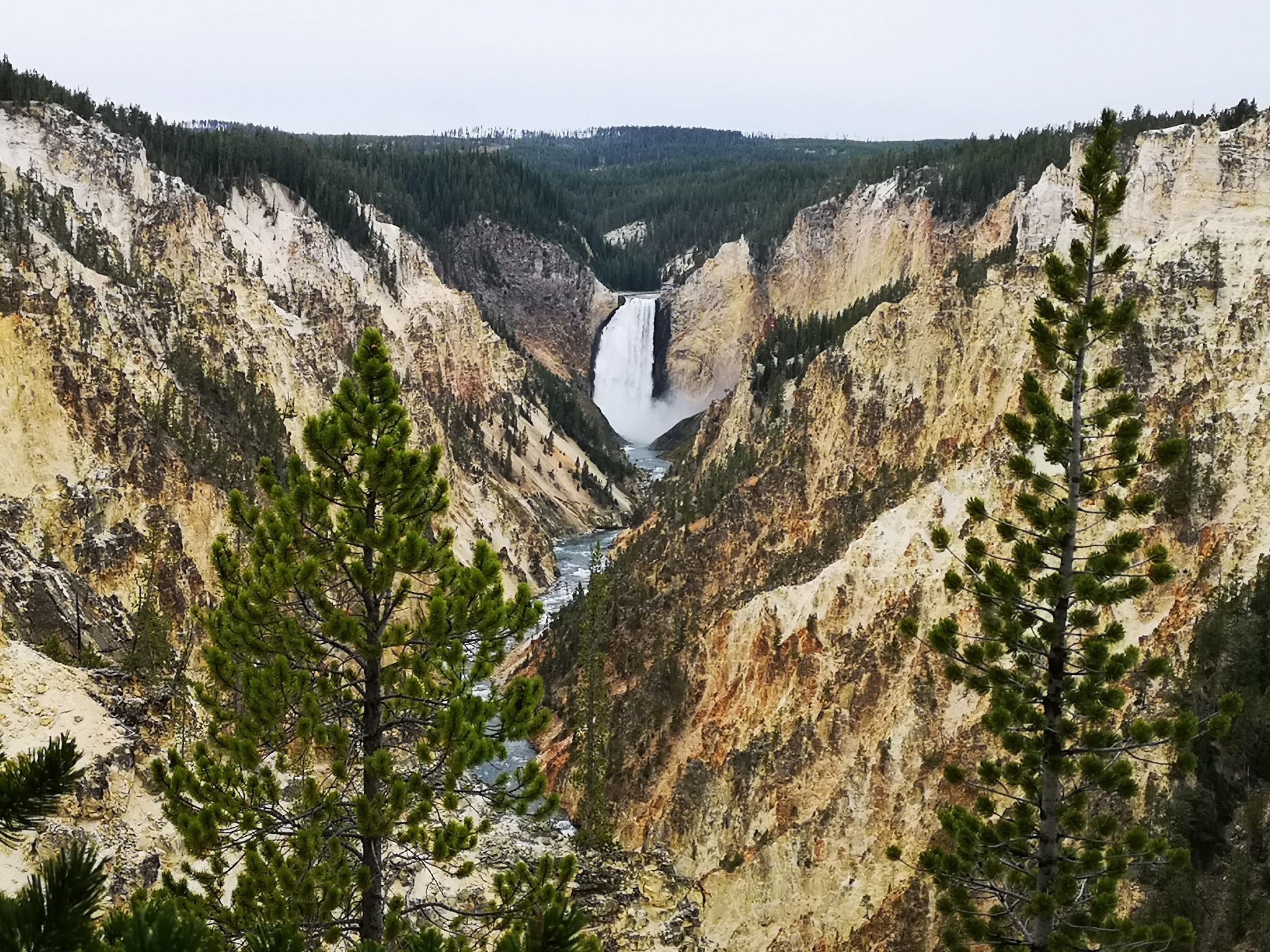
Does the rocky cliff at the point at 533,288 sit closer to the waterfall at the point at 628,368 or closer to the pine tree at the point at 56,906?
the waterfall at the point at 628,368

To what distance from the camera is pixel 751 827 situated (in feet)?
76.9

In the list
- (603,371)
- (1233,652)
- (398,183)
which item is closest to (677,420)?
(603,371)

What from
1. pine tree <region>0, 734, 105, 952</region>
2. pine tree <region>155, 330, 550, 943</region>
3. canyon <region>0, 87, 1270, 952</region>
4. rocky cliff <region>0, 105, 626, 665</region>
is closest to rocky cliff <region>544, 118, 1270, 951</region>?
canyon <region>0, 87, 1270, 952</region>

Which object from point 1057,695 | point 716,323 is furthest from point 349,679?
point 716,323

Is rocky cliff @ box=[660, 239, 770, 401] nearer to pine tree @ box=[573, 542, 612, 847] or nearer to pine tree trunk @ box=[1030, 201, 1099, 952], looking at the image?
pine tree @ box=[573, 542, 612, 847]

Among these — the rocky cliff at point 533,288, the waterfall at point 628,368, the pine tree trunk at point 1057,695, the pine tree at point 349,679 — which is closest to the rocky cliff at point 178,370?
the pine tree at point 349,679

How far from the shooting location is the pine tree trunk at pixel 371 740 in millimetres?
10148

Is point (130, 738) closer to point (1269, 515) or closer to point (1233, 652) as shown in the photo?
point (1233, 652)

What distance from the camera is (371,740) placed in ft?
33.9

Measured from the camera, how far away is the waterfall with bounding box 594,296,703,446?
100m

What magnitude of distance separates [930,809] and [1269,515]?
8.10m

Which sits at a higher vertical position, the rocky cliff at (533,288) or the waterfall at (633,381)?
the rocky cliff at (533,288)

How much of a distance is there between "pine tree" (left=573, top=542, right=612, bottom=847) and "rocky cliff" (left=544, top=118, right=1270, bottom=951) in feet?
2.38

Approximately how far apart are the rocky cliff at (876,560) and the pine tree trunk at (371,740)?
1128 centimetres
